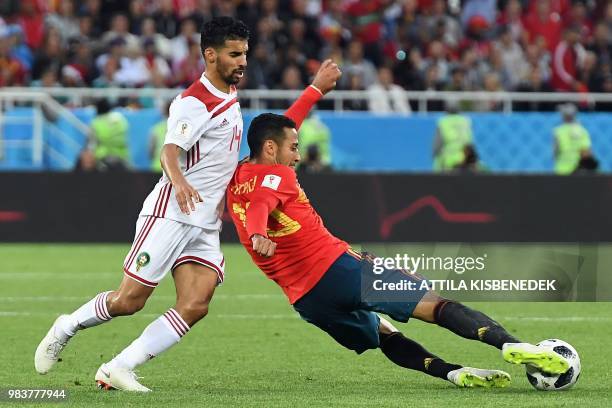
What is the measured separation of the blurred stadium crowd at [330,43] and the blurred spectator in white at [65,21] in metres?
0.02

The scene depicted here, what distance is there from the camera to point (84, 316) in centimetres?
762

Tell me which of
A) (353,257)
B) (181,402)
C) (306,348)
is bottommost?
(306,348)

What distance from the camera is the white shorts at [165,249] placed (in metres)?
7.46

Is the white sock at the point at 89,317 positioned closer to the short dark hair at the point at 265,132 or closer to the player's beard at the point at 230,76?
the short dark hair at the point at 265,132

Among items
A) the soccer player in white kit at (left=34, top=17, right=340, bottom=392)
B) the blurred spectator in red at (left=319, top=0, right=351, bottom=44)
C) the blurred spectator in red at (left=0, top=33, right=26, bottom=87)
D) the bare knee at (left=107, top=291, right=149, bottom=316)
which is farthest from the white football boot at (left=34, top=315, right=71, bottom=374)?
the blurred spectator in red at (left=319, top=0, right=351, bottom=44)

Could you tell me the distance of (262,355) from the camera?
29.9ft

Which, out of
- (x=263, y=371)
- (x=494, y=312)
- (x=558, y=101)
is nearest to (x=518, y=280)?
(x=263, y=371)

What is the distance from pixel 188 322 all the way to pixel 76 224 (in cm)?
1033

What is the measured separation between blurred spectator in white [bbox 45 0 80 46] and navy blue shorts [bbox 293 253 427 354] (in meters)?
14.0

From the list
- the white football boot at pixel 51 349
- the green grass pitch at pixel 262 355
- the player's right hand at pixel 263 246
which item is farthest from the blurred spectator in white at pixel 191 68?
the player's right hand at pixel 263 246

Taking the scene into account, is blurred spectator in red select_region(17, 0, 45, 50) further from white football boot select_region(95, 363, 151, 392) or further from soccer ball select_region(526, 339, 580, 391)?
soccer ball select_region(526, 339, 580, 391)

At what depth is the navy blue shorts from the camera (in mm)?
7254

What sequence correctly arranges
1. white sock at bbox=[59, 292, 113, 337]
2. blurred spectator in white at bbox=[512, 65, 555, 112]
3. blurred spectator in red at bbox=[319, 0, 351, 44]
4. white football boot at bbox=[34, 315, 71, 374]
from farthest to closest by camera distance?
blurred spectator in red at bbox=[319, 0, 351, 44] < blurred spectator in white at bbox=[512, 65, 555, 112] < white football boot at bbox=[34, 315, 71, 374] < white sock at bbox=[59, 292, 113, 337]

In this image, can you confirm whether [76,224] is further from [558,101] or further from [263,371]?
[263,371]
